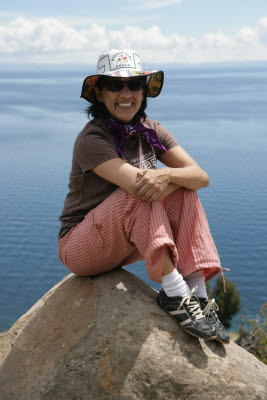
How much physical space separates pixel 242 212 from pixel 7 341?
39035 mm

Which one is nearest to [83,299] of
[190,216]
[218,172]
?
[190,216]

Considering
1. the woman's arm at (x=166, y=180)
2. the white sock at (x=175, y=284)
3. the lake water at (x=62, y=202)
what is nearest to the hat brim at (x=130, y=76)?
the woman's arm at (x=166, y=180)

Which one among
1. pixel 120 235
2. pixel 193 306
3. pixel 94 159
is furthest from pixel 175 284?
pixel 94 159

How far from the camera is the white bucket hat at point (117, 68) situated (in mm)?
3447

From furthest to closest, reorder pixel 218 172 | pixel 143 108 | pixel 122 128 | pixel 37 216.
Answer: pixel 218 172 → pixel 37 216 → pixel 143 108 → pixel 122 128

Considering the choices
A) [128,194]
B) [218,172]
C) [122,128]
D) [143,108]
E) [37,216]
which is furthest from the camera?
[218,172]

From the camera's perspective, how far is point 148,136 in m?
3.67

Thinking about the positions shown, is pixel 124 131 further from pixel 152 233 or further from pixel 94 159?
pixel 152 233

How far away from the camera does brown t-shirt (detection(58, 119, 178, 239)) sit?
333cm

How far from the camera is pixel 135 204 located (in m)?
3.21

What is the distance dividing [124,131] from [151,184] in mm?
622

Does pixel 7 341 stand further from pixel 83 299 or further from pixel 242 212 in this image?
pixel 242 212

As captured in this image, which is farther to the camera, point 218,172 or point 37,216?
point 218,172

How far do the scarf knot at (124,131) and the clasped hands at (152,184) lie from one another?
1.25 ft
